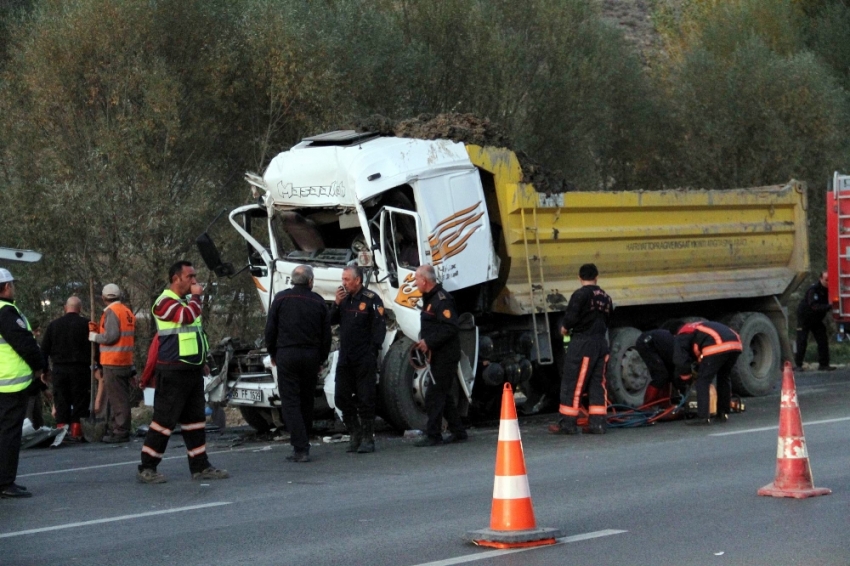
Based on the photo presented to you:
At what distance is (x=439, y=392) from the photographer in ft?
36.8

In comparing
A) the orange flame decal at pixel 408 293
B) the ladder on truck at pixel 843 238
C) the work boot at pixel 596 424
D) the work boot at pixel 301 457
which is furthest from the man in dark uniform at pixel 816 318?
the work boot at pixel 301 457

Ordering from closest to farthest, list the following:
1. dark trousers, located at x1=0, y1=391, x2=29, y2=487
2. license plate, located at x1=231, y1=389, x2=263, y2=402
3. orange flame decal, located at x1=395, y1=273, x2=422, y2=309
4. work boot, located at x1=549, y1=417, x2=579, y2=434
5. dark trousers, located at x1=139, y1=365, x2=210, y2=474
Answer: dark trousers, located at x1=0, y1=391, x2=29, y2=487, dark trousers, located at x1=139, y1=365, x2=210, y2=474, orange flame decal, located at x1=395, y1=273, x2=422, y2=309, work boot, located at x1=549, y1=417, x2=579, y2=434, license plate, located at x1=231, y1=389, x2=263, y2=402

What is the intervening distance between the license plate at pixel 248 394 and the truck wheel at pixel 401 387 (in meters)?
1.19

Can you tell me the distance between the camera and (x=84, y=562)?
256 inches

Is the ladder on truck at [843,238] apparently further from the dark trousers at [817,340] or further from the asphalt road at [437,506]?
the asphalt road at [437,506]

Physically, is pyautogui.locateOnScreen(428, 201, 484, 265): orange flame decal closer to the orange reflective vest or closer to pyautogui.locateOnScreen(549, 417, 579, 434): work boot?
pyautogui.locateOnScreen(549, 417, 579, 434): work boot

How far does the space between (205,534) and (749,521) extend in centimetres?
320

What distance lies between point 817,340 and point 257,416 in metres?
10.1

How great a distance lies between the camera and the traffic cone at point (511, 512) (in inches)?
257

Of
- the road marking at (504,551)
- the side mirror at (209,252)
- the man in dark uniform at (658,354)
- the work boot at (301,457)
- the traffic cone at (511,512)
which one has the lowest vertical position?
the work boot at (301,457)

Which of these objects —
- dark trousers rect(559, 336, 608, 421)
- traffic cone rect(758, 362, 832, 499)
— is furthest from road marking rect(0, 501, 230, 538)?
dark trousers rect(559, 336, 608, 421)

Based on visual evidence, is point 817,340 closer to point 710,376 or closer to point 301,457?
point 710,376

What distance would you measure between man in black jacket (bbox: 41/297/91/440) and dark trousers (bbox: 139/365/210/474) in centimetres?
445

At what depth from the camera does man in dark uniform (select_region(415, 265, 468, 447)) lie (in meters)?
11.2
